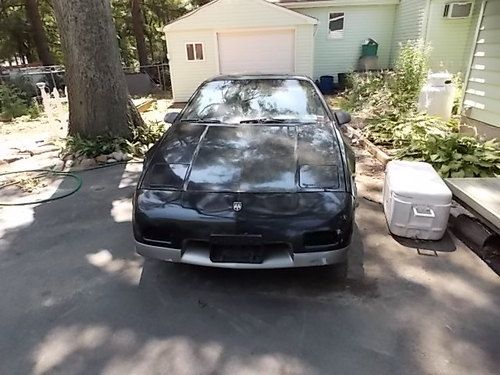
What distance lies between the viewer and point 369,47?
13523 mm

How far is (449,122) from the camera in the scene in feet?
19.4

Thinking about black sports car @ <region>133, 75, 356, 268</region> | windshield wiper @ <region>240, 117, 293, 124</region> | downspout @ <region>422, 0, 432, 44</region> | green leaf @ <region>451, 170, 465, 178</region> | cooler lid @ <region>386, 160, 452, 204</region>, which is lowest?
green leaf @ <region>451, 170, 465, 178</region>

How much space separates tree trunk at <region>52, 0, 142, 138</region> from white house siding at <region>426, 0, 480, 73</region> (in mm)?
9916

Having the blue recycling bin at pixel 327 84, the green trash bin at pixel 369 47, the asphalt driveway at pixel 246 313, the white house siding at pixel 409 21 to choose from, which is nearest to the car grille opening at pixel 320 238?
the asphalt driveway at pixel 246 313

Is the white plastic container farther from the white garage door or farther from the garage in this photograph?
the white garage door

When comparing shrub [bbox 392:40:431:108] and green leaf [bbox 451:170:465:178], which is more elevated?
shrub [bbox 392:40:431:108]

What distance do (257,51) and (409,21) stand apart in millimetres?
5355

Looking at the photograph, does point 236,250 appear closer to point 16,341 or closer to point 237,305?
point 237,305

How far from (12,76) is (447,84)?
12599mm

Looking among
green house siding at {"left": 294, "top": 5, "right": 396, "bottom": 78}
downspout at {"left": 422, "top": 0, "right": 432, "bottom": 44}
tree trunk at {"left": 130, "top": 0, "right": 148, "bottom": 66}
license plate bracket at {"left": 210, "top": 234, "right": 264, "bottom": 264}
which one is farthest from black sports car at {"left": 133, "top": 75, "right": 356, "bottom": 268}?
tree trunk at {"left": 130, "top": 0, "right": 148, "bottom": 66}

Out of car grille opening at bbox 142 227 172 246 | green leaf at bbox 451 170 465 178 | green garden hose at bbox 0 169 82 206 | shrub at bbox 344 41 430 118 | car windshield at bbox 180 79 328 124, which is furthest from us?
shrub at bbox 344 41 430 118

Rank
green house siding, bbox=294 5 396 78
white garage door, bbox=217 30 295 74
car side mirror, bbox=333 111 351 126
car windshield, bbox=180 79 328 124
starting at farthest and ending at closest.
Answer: green house siding, bbox=294 5 396 78 → white garage door, bbox=217 30 295 74 → car side mirror, bbox=333 111 351 126 → car windshield, bbox=180 79 328 124

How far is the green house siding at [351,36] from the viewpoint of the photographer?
44.6 ft

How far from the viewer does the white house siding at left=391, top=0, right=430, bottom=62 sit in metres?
11.5
